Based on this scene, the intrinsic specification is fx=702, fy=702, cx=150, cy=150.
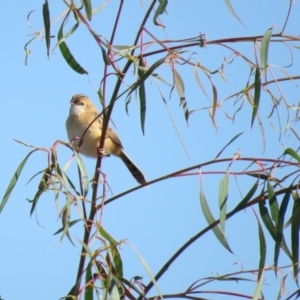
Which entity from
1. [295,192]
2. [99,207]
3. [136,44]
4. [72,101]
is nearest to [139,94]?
[136,44]

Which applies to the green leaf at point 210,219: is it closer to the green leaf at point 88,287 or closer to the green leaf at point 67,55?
the green leaf at point 88,287

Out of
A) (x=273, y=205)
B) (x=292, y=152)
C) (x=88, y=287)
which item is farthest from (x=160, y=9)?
(x=88, y=287)

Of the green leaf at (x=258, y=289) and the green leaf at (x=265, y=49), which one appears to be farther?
the green leaf at (x=265, y=49)

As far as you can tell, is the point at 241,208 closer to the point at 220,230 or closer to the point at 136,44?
the point at 220,230

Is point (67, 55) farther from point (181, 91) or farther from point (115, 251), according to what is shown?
point (115, 251)

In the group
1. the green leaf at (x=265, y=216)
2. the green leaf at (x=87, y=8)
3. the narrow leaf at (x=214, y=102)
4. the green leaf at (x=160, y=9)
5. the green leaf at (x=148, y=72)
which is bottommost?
the green leaf at (x=265, y=216)

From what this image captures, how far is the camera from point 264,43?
7.14 ft

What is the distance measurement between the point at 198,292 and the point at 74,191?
55cm

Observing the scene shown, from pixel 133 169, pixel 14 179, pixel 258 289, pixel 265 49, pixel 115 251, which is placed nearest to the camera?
pixel 258 289

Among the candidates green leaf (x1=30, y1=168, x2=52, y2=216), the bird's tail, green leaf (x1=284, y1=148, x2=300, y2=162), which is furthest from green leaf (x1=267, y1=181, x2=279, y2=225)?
the bird's tail

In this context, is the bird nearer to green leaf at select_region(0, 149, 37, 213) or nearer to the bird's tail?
the bird's tail

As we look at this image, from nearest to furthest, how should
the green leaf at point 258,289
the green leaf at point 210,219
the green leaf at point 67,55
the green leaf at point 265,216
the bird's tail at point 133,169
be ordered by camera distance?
the green leaf at point 258,289, the green leaf at point 210,219, the green leaf at point 265,216, the green leaf at point 67,55, the bird's tail at point 133,169

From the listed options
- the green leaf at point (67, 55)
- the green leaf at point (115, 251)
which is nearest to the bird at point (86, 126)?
the green leaf at point (67, 55)

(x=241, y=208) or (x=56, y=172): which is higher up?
(x=56, y=172)
